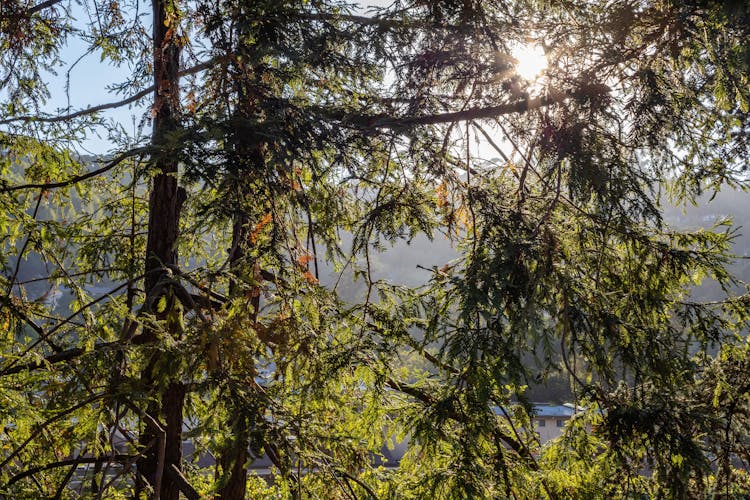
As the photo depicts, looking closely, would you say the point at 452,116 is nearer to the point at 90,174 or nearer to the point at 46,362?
the point at 90,174

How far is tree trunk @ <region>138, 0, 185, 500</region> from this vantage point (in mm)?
4074

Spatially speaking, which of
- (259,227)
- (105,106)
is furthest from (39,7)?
(259,227)

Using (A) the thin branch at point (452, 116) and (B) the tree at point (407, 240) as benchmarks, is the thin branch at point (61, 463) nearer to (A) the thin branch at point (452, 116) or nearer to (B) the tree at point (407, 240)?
(B) the tree at point (407, 240)

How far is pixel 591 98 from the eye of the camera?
134 inches

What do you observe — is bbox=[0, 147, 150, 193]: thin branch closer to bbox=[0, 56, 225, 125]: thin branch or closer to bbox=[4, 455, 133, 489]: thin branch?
bbox=[0, 56, 225, 125]: thin branch

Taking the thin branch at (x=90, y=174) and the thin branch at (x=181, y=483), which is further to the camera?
the thin branch at (x=181, y=483)

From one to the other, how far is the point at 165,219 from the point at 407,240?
81.9 inches

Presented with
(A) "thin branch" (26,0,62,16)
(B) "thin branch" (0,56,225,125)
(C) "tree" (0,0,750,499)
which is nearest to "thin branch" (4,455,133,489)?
(C) "tree" (0,0,750,499)

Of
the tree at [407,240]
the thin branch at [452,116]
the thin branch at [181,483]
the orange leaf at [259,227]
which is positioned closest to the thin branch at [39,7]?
the tree at [407,240]

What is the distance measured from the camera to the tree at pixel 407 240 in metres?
3.34

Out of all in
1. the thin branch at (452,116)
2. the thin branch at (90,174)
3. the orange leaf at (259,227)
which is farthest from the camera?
the orange leaf at (259,227)

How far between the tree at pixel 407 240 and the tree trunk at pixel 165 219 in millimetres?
24

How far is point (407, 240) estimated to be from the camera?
4789 millimetres

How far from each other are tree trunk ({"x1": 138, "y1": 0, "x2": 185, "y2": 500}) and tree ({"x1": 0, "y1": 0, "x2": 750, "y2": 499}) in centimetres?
2
